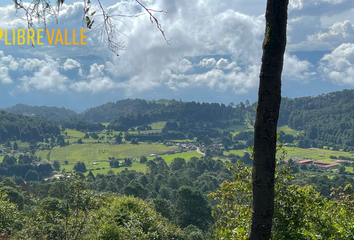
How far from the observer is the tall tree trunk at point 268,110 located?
3643 mm

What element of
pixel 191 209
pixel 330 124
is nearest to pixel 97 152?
pixel 191 209

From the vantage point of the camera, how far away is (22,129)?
16375 cm

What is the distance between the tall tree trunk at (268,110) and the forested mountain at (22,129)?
17441 centimetres

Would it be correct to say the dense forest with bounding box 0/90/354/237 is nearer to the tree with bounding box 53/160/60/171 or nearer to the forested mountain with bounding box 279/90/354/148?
the tree with bounding box 53/160/60/171

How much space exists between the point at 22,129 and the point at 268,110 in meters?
181

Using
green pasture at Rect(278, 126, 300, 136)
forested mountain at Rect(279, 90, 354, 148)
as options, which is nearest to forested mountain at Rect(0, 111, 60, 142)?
green pasture at Rect(278, 126, 300, 136)

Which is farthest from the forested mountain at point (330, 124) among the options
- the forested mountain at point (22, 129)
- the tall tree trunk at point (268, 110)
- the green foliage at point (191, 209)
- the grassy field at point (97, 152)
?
the tall tree trunk at point (268, 110)

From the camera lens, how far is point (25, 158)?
4636 inches

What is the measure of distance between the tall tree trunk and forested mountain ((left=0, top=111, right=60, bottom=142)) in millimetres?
174406

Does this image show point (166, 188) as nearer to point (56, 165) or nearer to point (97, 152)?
point (56, 165)

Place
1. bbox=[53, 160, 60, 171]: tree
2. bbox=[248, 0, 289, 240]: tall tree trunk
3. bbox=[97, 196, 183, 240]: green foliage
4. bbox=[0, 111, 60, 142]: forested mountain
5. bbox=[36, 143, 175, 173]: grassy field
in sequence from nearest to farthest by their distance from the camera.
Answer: bbox=[248, 0, 289, 240]: tall tree trunk
bbox=[97, 196, 183, 240]: green foliage
bbox=[53, 160, 60, 171]: tree
bbox=[36, 143, 175, 173]: grassy field
bbox=[0, 111, 60, 142]: forested mountain

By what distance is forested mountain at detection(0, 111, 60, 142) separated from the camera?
161 meters

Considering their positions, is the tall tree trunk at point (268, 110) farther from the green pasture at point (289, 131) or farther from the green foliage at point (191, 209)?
the green pasture at point (289, 131)

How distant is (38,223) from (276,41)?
10.3m
